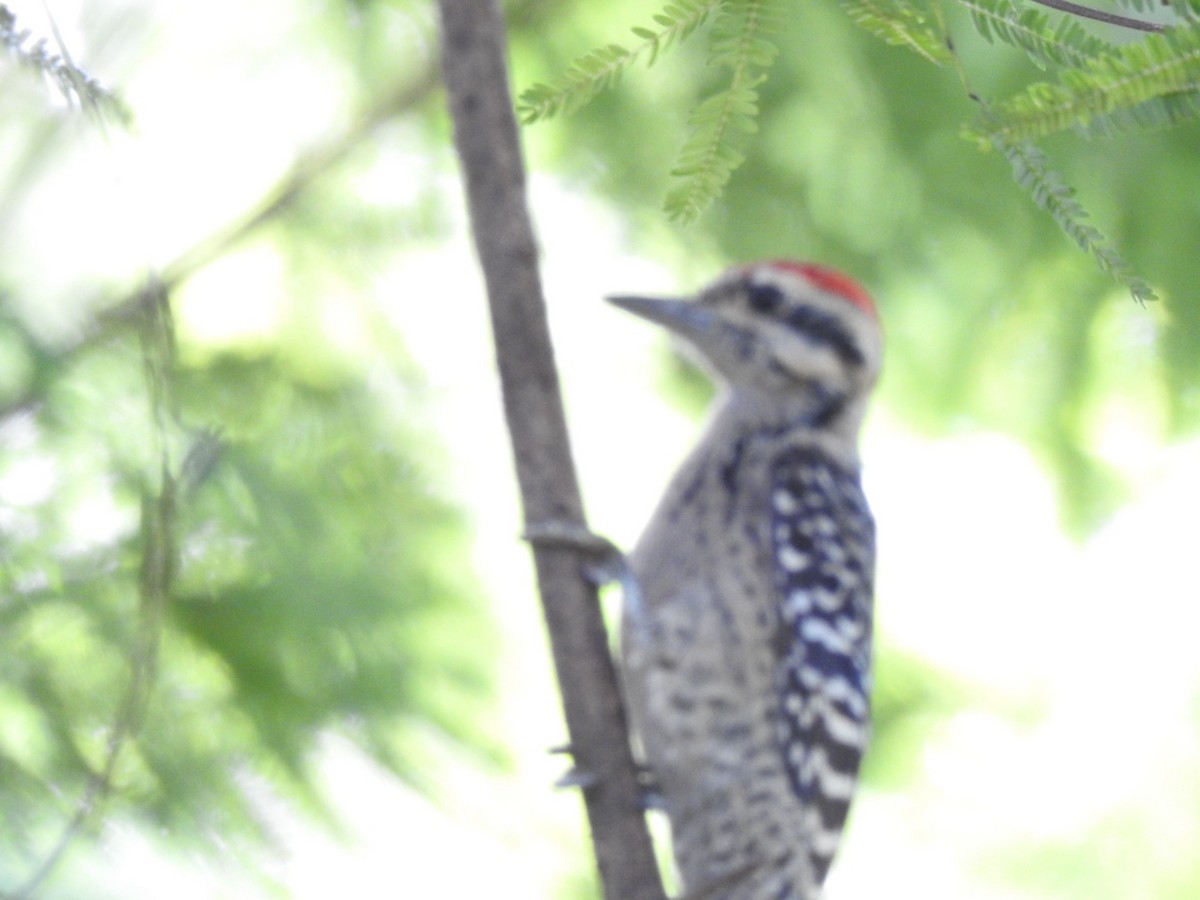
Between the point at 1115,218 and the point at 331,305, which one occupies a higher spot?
the point at 1115,218

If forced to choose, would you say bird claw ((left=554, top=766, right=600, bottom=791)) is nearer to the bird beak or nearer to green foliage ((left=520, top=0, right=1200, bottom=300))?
green foliage ((left=520, top=0, right=1200, bottom=300))

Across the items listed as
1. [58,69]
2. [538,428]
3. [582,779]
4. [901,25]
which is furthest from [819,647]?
[58,69]

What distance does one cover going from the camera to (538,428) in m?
1.82

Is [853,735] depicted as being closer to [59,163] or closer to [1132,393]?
[1132,393]

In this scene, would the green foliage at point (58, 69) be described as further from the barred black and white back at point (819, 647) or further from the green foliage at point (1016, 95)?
the barred black and white back at point (819, 647)

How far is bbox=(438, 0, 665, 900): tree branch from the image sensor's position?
1824 mm

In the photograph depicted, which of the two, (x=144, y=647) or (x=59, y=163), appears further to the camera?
(x=59, y=163)

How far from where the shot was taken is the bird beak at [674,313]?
247 cm

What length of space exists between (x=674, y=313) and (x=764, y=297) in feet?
0.60

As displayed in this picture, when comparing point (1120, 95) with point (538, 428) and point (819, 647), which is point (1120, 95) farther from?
point (819, 647)

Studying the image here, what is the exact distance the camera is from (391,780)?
267 centimetres

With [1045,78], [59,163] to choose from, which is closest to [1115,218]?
[1045,78]

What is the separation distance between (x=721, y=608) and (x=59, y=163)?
Answer: 4.54 ft

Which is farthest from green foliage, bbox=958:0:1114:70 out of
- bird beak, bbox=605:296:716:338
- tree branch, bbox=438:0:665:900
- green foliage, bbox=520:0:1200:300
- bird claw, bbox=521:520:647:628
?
bird beak, bbox=605:296:716:338
